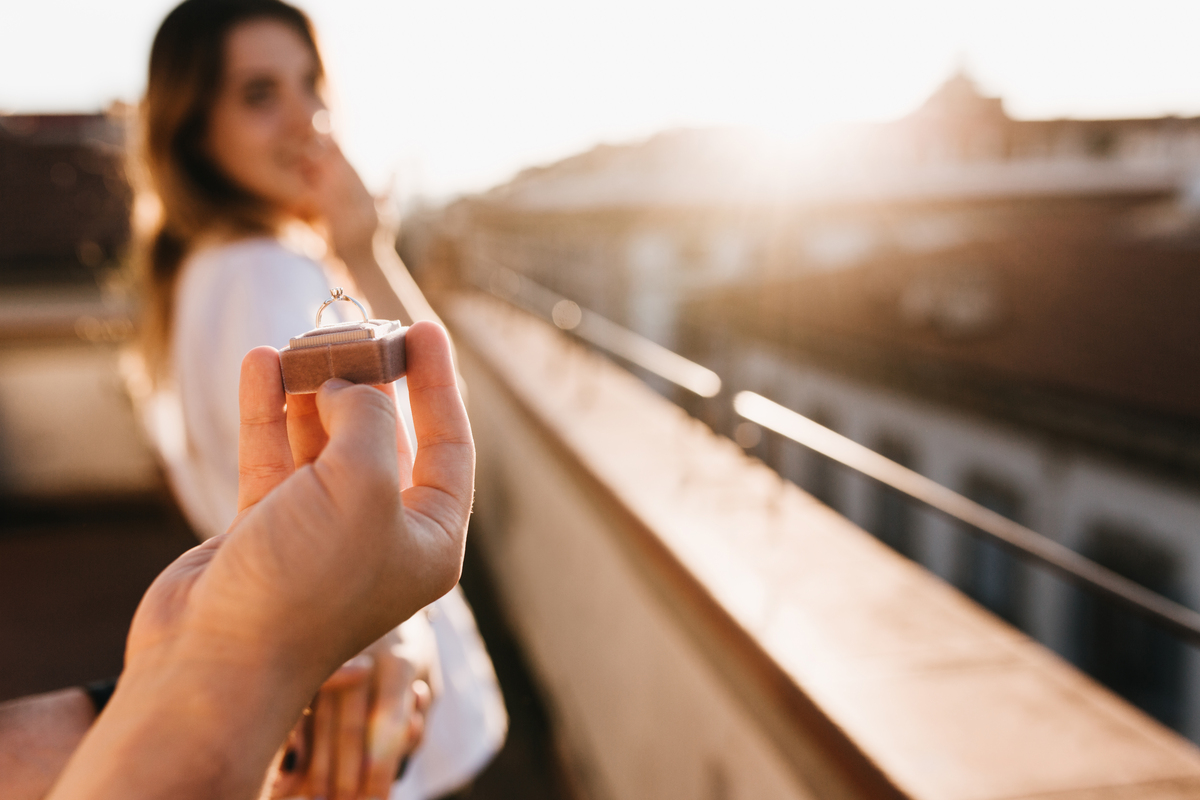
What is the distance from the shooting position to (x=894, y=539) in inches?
562

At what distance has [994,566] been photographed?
12867 mm

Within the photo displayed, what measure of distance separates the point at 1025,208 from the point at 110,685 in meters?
25.4

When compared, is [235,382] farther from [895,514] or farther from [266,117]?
[895,514]

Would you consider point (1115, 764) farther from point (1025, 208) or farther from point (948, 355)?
point (1025, 208)

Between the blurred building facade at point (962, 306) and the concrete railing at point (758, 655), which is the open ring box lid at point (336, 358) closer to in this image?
the concrete railing at point (758, 655)

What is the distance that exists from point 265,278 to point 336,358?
60cm

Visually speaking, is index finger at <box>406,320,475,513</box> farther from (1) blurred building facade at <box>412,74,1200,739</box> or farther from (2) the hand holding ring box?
(1) blurred building facade at <box>412,74,1200,739</box>

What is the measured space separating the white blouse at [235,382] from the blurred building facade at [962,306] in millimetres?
1716

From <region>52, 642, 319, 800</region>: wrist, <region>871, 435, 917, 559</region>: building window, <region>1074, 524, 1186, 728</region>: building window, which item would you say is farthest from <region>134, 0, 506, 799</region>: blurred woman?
<region>871, 435, 917, 559</region>: building window

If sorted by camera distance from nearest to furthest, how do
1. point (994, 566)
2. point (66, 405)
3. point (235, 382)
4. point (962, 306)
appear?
1. point (235, 382)
2. point (66, 405)
3. point (994, 566)
4. point (962, 306)

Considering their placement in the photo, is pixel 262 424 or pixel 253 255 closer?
pixel 262 424

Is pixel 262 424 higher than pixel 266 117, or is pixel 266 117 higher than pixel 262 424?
pixel 266 117

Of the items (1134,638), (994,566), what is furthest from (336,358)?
(994,566)

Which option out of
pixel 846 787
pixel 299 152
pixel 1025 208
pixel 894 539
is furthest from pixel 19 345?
pixel 1025 208
